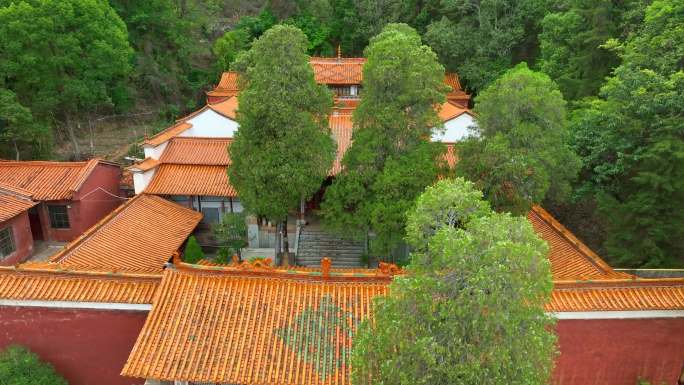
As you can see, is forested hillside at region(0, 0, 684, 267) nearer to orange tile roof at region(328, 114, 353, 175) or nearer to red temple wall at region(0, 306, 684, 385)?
red temple wall at region(0, 306, 684, 385)

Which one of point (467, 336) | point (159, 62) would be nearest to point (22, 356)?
point (467, 336)

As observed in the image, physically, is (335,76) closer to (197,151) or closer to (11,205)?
(197,151)

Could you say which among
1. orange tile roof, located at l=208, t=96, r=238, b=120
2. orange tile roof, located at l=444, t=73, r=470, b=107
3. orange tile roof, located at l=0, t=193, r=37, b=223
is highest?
orange tile roof, located at l=444, t=73, r=470, b=107

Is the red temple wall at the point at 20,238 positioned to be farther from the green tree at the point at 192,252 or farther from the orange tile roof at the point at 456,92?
the orange tile roof at the point at 456,92

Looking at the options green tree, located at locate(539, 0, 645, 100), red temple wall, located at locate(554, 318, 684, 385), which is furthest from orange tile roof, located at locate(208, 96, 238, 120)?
red temple wall, located at locate(554, 318, 684, 385)

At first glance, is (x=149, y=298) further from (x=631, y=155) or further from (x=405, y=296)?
(x=631, y=155)

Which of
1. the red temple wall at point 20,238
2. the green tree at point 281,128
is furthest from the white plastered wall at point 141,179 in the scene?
the green tree at point 281,128
